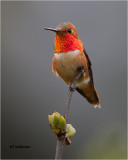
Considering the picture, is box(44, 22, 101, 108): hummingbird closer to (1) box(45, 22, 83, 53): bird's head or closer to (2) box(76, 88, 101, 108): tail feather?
(1) box(45, 22, 83, 53): bird's head

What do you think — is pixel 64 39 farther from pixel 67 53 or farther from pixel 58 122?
pixel 58 122

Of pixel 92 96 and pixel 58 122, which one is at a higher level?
pixel 58 122

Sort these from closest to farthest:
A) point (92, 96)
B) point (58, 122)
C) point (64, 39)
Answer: point (58, 122)
point (64, 39)
point (92, 96)

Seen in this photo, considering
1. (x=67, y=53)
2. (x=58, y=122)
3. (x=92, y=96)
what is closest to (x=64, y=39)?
(x=67, y=53)

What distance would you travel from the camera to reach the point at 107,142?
1.27 m

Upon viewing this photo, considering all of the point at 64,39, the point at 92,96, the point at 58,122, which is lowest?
the point at 92,96

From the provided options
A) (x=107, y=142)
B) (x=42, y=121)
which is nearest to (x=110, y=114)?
(x=42, y=121)

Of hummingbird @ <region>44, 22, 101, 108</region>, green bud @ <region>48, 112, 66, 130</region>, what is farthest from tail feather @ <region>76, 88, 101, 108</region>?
green bud @ <region>48, 112, 66, 130</region>

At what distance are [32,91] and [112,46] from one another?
1.88m

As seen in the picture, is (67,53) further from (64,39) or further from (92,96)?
(92,96)

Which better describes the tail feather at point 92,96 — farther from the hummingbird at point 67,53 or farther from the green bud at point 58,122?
the green bud at point 58,122

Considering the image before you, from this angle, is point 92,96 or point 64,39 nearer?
point 64,39

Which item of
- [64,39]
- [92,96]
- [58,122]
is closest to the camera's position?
[58,122]

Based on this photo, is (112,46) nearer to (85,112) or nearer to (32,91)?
(85,112)
